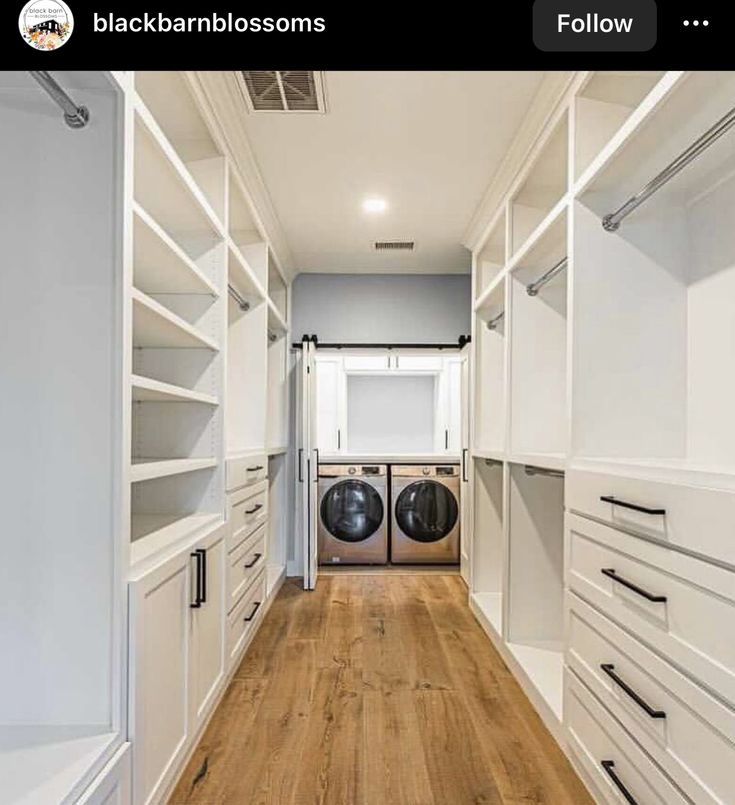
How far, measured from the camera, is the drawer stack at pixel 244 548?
114 inches

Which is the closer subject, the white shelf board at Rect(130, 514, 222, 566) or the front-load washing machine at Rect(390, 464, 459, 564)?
the white shelf board at Rect(130, 514, 222, 566)

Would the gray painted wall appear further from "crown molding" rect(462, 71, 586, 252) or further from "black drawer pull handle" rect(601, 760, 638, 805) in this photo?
"black drawer pull handle" rect(601, 760, 638, 805)

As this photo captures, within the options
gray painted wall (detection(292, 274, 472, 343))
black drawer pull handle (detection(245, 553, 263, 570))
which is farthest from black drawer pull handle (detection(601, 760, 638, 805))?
gray painted wall (detection(292, 274, 472, 343))

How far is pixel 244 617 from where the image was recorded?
323 cm

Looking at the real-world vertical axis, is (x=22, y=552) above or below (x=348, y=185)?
below

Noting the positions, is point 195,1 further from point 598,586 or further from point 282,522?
point 282,522

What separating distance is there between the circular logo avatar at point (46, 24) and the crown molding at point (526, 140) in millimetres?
1752

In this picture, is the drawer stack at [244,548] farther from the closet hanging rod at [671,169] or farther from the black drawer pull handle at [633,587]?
the closet hanging rod at [671,169]

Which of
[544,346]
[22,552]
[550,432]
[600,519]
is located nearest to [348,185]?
[544,346]

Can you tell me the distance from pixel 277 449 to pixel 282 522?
2.41 feet

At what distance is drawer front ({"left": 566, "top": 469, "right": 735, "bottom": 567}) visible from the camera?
4.22 ft

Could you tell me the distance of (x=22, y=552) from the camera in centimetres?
157

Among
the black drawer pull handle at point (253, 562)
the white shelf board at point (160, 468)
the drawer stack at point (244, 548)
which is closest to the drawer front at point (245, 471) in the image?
the drawer stack at point (244, 548)

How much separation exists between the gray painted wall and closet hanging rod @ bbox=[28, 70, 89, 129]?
12.9 feet
